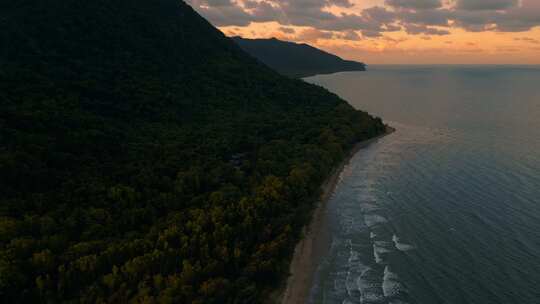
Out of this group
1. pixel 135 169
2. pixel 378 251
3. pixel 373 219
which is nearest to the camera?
pixel 378 251

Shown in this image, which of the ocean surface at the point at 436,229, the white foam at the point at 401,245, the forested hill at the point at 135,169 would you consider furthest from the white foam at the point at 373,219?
the forested hill at the point at 135,169

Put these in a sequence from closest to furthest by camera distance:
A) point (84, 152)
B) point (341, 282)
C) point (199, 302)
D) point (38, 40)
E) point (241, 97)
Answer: point (199, 302)
point (341, 282)
point (84, 152)
point (38, 40)
point (241, 97)

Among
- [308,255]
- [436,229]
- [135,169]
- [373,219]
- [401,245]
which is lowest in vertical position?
[308,255]

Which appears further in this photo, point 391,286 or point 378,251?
point 378,251

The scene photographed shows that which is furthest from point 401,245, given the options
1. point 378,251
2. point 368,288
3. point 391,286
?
point 368,288

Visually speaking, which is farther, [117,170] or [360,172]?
[360,172]

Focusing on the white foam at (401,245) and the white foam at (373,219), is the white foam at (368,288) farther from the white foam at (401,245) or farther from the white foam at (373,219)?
the white foam at (373,219)

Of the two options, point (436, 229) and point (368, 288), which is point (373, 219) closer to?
point (436, 229)

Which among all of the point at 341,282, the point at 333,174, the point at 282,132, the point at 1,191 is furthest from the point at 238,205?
the point at 282,132

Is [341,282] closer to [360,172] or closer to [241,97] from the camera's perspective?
[360,172]
